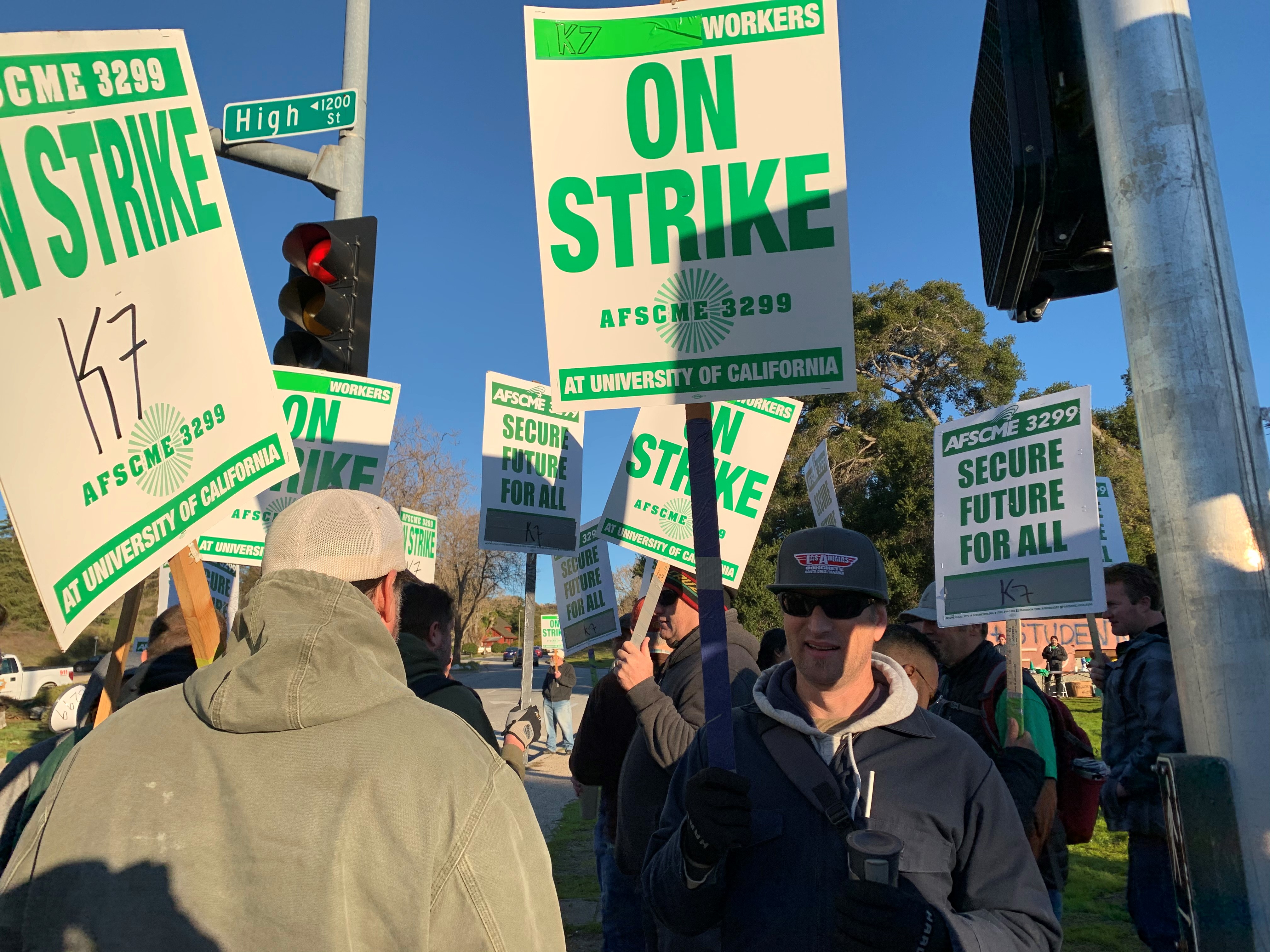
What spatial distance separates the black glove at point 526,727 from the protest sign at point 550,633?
12567 millimetres

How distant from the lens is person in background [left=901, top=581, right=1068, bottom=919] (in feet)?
11.5

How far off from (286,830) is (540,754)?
1431 centimetres

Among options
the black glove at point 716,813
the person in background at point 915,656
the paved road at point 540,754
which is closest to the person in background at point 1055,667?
the paved road at point 540,754

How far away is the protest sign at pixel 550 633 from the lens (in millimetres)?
16703

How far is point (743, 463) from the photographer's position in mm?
5234

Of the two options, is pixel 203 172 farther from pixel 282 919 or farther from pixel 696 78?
pixel 282 919

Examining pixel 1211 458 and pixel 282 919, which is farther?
pixel 1211 458

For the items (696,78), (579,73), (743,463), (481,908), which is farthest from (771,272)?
(743,463)

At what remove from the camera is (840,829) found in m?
2.07

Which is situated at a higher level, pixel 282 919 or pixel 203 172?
pixel 203 172

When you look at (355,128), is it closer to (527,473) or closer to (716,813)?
(527,473)

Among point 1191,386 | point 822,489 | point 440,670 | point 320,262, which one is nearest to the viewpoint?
point 1191,386

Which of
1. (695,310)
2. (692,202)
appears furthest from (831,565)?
(692,202)

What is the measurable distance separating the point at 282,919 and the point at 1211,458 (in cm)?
222
